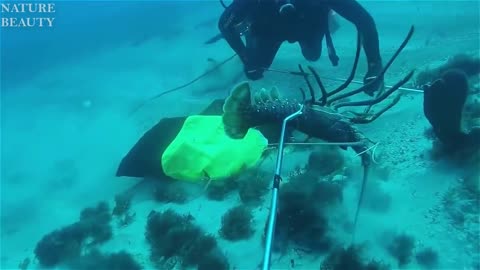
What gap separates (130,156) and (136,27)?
12.9m

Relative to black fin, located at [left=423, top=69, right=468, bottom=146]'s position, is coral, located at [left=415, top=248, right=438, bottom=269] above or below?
below

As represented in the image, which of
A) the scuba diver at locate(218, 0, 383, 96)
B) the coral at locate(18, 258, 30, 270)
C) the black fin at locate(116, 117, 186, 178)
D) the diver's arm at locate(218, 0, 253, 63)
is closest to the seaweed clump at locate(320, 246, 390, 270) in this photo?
the black fin at locate(116, 117, 186, 178)

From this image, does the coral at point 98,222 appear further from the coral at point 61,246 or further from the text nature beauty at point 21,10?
the text nature beauty at point 21,10

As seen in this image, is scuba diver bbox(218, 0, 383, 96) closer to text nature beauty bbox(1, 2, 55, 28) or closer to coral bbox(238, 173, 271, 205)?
coral bbox(238, 173, 271, 205)

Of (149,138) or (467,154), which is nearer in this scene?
(467,154)

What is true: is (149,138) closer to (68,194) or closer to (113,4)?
(68,194)

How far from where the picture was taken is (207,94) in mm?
7828

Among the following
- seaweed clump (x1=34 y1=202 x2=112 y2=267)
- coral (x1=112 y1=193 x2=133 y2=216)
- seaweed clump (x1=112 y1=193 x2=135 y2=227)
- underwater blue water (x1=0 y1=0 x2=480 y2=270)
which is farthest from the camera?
coral (x1=112 y1=193 x2=133 y2=216)

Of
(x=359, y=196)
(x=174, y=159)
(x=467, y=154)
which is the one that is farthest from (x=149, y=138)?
(x=467, y=154)

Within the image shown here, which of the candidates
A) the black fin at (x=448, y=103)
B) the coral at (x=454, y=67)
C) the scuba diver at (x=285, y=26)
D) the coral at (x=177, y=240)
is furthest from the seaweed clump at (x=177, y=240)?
the coral at (x=454, y=67)

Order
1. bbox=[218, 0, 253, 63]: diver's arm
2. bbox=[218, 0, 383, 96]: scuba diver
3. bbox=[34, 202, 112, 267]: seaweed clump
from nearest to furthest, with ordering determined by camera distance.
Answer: bbox=[34, 202, 112, 267]: seaweed clump → bbox=[218, 0, 383, 96]: scuba diver → bbox=[218, 0, 253, 63]: diver's arm

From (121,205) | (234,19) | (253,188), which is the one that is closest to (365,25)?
(234,19)

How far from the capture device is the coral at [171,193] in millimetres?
4387

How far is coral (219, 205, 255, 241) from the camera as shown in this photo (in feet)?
11.9
